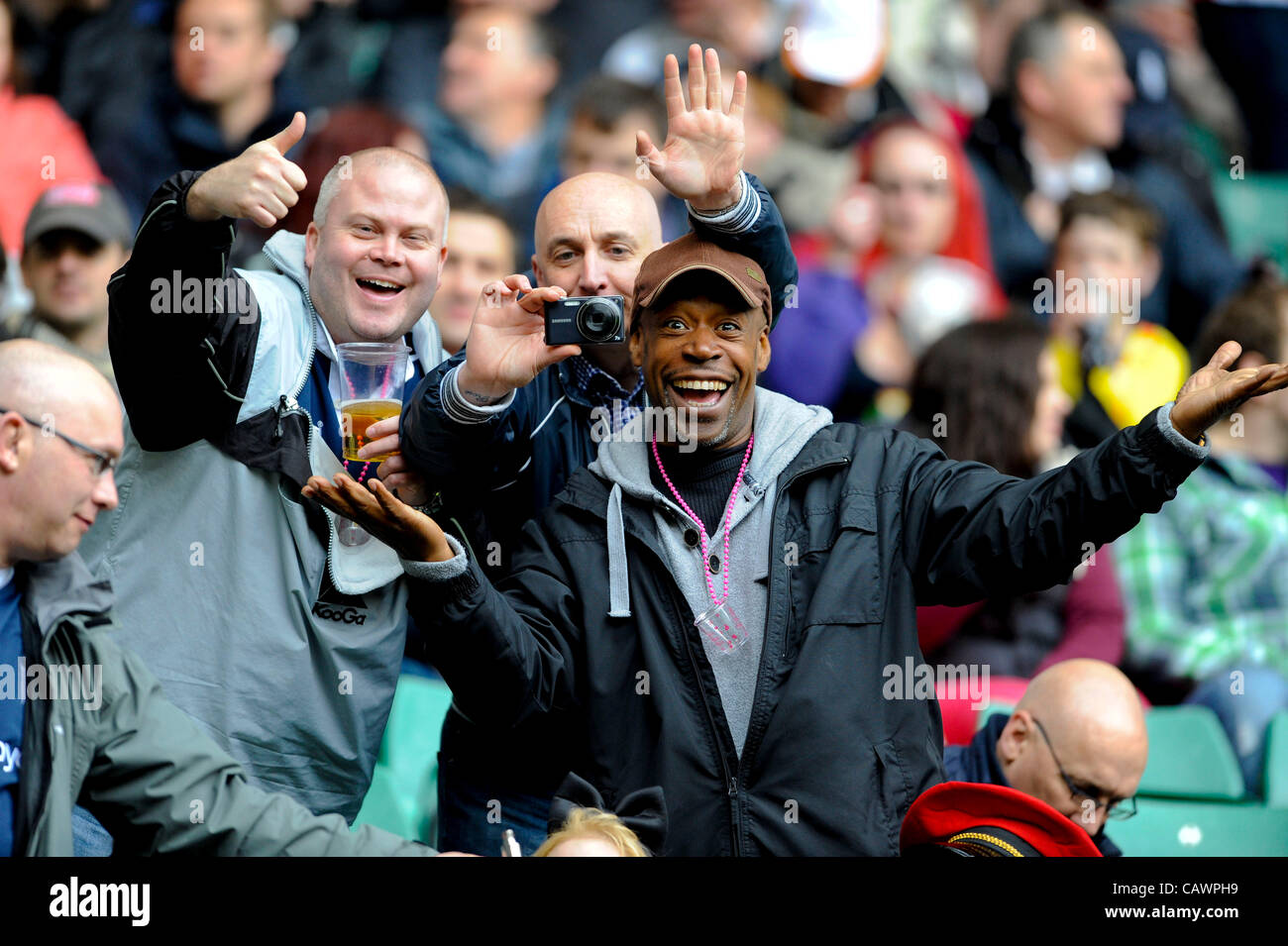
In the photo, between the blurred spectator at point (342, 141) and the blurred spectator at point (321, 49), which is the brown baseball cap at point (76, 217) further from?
the blurred spectator at point (321, 49)

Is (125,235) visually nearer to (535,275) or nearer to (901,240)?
(535,275)

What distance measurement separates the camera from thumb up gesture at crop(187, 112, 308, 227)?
3.13m

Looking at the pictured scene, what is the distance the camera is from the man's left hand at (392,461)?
3.48 m

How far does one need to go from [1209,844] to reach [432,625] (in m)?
2.61

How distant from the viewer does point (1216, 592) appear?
5.61 meters

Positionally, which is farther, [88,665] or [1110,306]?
[1110,306]

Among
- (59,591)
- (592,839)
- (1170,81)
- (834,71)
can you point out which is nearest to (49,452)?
(59,591)

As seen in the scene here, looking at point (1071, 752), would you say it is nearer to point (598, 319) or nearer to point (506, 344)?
point (598, 319)

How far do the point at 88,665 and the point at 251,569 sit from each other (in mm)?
589

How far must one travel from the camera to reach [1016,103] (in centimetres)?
720

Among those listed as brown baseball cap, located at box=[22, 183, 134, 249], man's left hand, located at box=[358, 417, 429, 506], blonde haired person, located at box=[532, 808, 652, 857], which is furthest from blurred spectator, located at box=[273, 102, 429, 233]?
blonde haired person, located at box=[532, 808, 652, 857]

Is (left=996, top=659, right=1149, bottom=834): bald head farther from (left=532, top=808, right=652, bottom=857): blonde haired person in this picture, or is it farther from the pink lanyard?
(left=532, top=808, right=652, bottom=857): blonde haired person

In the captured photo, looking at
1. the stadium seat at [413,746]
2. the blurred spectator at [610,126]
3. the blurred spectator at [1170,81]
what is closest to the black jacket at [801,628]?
the stadium seat at [413,746]

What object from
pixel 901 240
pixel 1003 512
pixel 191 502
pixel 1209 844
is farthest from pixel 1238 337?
pixel 191 502
